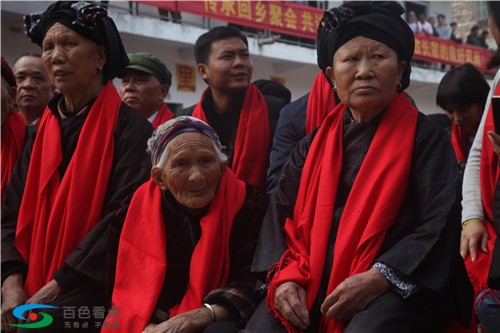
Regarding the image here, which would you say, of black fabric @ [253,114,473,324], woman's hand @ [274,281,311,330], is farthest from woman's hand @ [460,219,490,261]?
woman's hand @ [274,281,311,330]

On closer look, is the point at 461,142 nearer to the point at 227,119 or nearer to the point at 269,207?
the point at 227,119

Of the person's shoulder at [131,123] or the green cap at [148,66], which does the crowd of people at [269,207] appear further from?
the green cap at [148,66]

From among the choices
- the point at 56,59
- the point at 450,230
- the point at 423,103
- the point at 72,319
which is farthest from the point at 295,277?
the point at 423,103

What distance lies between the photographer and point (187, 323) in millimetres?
2680

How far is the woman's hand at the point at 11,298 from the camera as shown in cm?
322

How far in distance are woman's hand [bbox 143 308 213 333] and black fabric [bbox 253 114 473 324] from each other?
296 mm

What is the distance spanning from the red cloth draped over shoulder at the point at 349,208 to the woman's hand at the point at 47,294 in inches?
46.1


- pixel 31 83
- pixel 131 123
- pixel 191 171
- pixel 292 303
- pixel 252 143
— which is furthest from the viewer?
pixel 31 83

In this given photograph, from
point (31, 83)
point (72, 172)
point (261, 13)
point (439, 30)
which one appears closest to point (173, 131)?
point (72, 172)

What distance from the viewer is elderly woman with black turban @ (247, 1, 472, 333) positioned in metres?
2.41

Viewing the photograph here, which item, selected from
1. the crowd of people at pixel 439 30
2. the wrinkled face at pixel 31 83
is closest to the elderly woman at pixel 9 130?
the wrinkled face at pixel 31 83

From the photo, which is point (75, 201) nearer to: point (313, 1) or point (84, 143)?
point (84, 143)

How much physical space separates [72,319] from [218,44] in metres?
2.22

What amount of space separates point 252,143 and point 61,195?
129 cm
